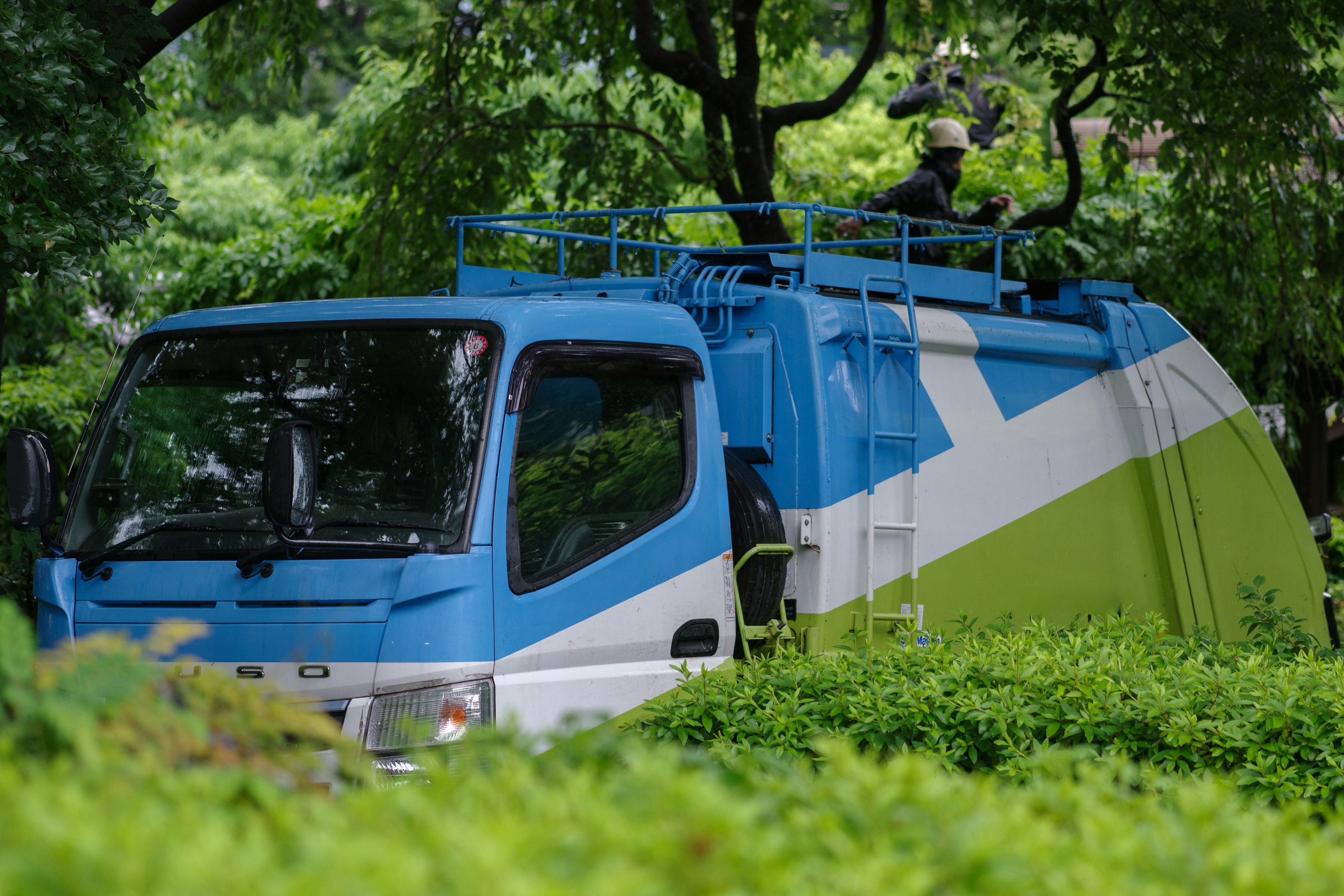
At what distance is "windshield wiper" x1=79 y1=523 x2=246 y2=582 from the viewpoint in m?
4.65

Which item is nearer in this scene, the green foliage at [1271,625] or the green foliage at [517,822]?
the green foliage at [517,822]

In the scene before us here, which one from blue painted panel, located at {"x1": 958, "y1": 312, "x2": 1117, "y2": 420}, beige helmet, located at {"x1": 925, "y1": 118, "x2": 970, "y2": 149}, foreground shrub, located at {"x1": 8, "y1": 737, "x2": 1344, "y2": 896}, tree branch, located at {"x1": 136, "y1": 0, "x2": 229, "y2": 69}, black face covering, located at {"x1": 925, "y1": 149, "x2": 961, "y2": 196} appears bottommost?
foreground shrub, located at {"x1": 8, "y1": 737, "x2": 1344, "y2": 896}

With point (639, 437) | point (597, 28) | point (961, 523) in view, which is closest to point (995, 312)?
point (961, 523)

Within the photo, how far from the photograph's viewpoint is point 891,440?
5.75 m

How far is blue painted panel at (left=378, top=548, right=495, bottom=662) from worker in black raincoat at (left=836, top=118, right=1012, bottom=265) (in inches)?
215

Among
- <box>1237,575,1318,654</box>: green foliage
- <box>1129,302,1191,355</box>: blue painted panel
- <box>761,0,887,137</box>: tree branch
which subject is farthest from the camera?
<box>761,0,887,137</box>: tree branch

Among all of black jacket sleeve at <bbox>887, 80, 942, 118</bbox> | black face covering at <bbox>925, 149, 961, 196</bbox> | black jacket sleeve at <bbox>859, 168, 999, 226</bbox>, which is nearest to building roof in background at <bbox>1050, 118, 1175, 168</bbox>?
black jacket sleeve at <bbox>887, 80, 942, 118</bbox>

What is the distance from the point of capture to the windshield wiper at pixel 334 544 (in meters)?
4.32

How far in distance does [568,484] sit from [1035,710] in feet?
5.59

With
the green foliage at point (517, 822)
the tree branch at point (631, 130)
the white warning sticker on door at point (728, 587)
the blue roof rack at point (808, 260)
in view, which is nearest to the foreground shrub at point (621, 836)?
the green foliage at point (517, 822)

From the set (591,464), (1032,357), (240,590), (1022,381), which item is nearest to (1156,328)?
(1032,357)

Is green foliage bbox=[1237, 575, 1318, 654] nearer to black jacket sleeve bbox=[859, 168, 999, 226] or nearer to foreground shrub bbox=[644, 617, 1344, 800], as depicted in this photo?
foreground shrub bbox=[644, 617, 1344, 800]

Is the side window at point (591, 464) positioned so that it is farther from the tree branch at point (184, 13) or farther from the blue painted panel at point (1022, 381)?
the tree branch at point (184, 13)

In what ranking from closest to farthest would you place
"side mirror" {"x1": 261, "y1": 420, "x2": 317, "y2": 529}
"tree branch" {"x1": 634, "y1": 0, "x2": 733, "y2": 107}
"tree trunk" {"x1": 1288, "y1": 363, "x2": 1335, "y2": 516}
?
"side mirror" {"x1": 261, "y1": 420, "x2": 317, "y2": 529}
"tree branch" {"x1": 634, "y1": 0, "x2": 733, "y2": 107}
"tree trunk" {"x1": 1288, "y1": 363, "x2": 1335, "y2": 516}
